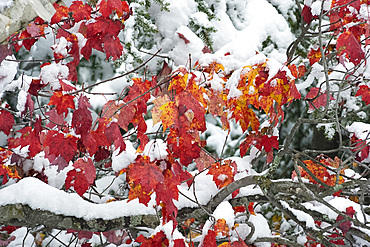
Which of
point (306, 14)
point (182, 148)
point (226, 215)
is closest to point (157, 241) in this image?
point (226, 215)

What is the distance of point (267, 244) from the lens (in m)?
2.04

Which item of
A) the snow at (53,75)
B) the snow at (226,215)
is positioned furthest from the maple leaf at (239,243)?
the snow at (53,75)

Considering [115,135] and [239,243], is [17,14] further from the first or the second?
[239,243]

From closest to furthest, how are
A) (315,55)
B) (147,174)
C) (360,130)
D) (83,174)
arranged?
1. (147,174)
2. (83,174)
3. (360,130)
4. (315,55)

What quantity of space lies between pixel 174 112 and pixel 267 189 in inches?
23.8

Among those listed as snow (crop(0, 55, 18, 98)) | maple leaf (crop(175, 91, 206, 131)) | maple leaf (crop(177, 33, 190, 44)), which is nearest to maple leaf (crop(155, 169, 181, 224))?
maple leaf (crop(175, 91, 206, 131))

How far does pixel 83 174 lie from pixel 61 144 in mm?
245

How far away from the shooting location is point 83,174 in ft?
6.35

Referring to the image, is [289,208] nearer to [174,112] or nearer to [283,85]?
[283,85]

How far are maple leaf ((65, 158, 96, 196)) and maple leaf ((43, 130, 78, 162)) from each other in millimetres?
79

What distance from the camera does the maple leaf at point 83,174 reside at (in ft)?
6.04

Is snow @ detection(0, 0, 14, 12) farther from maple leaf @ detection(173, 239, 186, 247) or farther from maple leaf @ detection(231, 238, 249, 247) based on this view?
maple leaf @ detection(231, 238, 249, 247)

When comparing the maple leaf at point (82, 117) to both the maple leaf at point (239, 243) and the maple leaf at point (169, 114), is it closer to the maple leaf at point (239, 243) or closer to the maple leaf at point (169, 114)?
the maple leaf at point (169, 114)

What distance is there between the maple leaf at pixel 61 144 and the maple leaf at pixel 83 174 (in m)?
0.08
